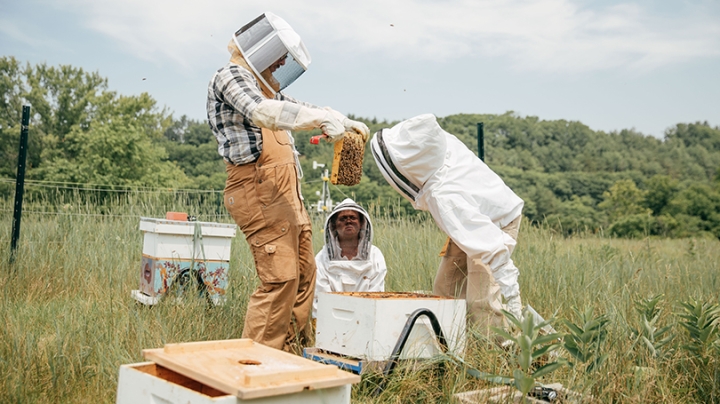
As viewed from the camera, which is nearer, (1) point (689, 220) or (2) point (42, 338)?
(2) point (42, 338)

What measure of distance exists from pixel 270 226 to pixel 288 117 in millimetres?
678

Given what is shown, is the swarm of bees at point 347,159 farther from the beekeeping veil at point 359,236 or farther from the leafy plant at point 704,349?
the leafy plant at point 704,349

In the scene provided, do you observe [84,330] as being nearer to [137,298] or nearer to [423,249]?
[137,298]

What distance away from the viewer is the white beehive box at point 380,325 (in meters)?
2.87

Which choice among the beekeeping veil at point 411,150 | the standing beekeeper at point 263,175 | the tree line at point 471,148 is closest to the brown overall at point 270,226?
the standing beekeeper at point 263,175

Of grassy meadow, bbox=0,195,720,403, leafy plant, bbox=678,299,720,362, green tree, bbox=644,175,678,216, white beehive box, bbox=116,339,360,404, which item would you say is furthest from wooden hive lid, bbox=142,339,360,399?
green tree, bbox=644,175,678,216

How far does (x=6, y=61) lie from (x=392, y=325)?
123 ft

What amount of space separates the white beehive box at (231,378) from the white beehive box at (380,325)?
81 centimetres

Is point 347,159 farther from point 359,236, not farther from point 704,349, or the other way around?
point 704,349

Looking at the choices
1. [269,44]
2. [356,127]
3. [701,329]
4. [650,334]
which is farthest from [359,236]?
[701,329]

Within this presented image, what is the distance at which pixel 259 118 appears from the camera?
300cm

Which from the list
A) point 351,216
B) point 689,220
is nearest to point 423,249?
point 351,216

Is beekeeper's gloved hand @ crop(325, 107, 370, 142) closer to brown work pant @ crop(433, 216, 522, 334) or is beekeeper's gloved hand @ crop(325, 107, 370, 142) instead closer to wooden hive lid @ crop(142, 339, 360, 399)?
brown work pant @ crop(433, 216, 522, 334)

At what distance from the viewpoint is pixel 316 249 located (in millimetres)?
7285
